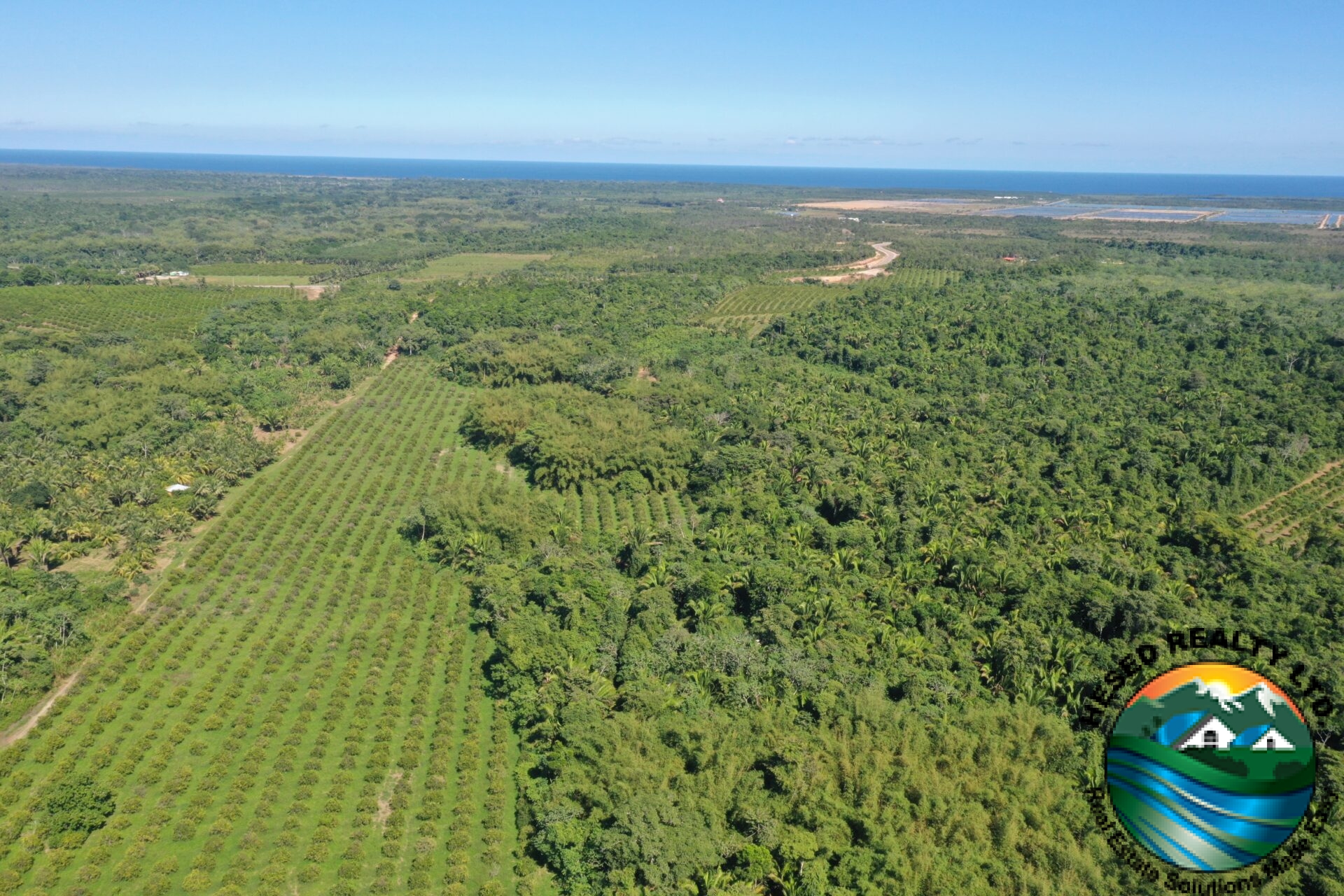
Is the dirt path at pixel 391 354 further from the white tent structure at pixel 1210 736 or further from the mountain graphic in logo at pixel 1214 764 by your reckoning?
the white tent structure at pixel 1210 736

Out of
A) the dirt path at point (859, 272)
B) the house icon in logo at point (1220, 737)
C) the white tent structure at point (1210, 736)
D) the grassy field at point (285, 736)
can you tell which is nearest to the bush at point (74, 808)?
the grassy field at point (285, 736)

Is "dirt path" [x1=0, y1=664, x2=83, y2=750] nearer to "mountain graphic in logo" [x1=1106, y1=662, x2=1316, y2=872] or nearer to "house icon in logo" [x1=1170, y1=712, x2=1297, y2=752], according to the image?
"mountain graphic in logo" [x1=1106, y1=662, x2=1316, y2=872]

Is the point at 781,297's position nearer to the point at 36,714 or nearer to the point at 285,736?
the point at 285,736

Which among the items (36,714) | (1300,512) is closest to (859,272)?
(1300,512)

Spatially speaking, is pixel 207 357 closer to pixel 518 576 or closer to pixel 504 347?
pixel 504 347

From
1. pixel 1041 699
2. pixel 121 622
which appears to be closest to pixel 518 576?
pixel 121 622
